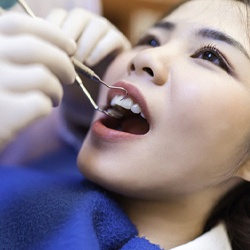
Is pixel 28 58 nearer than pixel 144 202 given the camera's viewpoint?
Yes

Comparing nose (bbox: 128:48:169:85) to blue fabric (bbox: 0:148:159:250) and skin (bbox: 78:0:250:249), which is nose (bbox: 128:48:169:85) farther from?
blue fabric (bbox: 0:148:159:250)

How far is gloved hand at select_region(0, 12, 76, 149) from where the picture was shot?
0.54 m

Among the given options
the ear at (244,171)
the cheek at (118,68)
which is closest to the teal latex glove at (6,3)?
the cheek at (118,68)

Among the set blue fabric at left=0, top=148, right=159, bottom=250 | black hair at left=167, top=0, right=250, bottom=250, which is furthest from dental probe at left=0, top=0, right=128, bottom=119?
black hair at left=167, top=0, right=250, bottom=250

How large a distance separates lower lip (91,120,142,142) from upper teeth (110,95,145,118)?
0.12 ft

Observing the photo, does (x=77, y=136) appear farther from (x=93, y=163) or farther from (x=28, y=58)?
(x=28, y=58)

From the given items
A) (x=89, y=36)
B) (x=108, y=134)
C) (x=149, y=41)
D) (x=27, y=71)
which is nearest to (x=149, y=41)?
(x=149, y=41)

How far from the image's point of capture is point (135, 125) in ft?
2.47

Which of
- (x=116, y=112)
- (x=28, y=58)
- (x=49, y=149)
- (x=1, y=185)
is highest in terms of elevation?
(x=28, y=58)

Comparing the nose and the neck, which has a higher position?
the nose

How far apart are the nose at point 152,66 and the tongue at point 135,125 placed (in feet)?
0.27

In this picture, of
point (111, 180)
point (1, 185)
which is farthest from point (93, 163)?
point (1, 185)

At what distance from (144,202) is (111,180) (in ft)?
0.28

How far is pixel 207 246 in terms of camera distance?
0.74m
